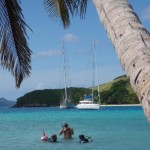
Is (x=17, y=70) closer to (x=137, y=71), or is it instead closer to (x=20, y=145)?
(x=137, y=71)

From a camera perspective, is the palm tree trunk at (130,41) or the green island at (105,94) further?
the green island at (105,94)

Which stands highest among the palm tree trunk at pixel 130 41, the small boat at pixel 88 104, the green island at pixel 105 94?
the green island at pixel 105 94

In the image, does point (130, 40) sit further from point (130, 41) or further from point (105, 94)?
point (105, 94)

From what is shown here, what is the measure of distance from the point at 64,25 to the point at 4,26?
4.11 ft

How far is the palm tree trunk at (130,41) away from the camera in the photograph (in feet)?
11.6

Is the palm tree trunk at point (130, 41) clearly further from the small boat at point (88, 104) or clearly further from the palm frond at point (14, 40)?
the small boat at point (88, 104)

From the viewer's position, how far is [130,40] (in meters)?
3.99

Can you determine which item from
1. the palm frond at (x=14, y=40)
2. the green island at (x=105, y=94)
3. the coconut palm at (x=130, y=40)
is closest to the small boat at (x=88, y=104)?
the green island at (x=105, y=94)

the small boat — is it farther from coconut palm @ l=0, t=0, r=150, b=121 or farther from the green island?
coconut palm @ l=0, t=0, r=150, b=121

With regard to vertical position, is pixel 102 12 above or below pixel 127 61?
above

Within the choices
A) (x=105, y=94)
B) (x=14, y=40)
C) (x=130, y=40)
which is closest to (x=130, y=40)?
(x=130, y=40)

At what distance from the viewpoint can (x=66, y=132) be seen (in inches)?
1091

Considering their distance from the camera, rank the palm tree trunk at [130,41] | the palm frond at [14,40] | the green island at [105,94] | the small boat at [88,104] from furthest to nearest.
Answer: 1. the green island at [105,94]
2. the small boat at [88,104]
3. the palm frond at [14,40]
4. the palm tree trunk at [130,41]

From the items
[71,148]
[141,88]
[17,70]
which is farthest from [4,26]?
[71,148]
